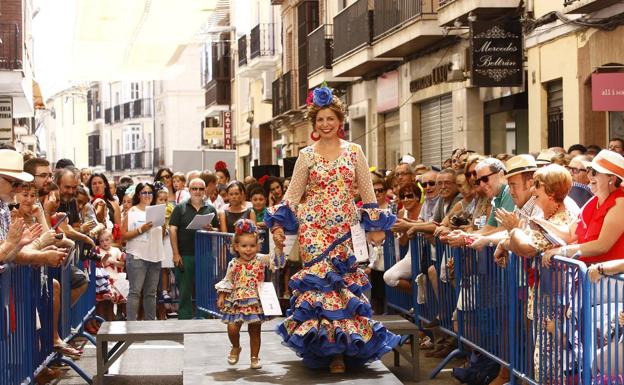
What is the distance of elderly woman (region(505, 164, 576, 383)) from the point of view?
27.2ft

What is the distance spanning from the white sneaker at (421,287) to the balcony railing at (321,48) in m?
21.4

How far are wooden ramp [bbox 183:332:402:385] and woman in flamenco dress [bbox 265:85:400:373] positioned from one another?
13cm

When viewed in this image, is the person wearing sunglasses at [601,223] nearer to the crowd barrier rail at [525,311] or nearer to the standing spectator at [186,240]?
the crowd barrier rail at [525,311]

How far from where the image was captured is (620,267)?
7309 millimetres

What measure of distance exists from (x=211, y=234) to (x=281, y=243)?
592 cm

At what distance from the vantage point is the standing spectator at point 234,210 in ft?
51.3

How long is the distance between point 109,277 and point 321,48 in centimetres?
1985

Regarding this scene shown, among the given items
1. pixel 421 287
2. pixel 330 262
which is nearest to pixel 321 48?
pixel 421 287

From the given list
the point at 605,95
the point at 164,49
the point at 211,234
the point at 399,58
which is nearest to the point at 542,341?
the point at 211,234

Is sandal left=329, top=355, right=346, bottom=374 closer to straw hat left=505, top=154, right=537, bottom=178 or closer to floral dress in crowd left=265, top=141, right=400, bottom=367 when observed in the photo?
floral dress in crowd left=265, top=141, right=400, bottom=367

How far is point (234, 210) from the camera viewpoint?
15.9 meters

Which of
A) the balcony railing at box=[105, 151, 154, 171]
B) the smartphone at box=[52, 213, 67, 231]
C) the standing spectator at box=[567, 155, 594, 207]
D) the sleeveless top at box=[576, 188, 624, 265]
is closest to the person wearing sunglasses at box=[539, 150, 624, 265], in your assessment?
the sleeveless top at box=[576, 188, 624, 265]

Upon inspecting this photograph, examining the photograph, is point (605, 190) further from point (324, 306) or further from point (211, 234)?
point (211, 234)

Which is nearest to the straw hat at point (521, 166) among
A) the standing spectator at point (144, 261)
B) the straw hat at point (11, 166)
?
the straw hat at point (11, 166)
